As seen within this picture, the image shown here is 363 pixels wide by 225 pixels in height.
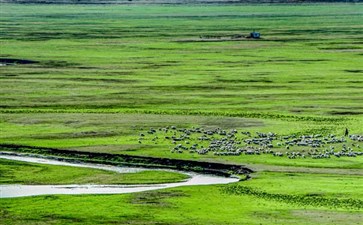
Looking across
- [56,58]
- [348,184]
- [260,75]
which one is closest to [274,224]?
[348,184]

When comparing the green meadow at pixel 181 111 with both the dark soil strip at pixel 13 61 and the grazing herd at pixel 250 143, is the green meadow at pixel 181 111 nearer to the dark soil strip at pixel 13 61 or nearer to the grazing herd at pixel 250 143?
the grazing herd at pixel 250 143

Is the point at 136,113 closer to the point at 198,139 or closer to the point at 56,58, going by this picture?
the point at 198,139

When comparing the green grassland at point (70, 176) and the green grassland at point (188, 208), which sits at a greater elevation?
the green grassland at point (70, 176)

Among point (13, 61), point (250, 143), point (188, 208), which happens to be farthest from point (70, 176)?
point (13, 61)

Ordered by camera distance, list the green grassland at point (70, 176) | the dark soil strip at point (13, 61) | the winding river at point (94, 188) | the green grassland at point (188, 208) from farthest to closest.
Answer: the dark soil strip at point (13, 61) → the green grassland at point (70, 176) → the winding river at point (94, 188) → the green grassland at point (188, 208)

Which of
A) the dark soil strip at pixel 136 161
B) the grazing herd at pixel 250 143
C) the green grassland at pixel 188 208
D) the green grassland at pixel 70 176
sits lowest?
the green grassland at pixel 188 208

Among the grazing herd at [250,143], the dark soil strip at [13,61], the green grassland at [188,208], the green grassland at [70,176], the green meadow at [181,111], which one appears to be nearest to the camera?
the green grassland at [188,208]

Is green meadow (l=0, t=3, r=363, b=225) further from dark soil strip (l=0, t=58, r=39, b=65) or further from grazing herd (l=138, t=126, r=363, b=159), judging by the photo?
dark soil strip (l=0, t=58, r=39, b=65)

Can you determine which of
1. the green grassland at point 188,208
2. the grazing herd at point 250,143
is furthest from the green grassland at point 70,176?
the grazing herd at point 250,143

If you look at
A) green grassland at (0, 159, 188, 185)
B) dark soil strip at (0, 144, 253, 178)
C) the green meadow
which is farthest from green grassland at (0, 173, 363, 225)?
dark soil strip at (0, 144, 253, 178)
